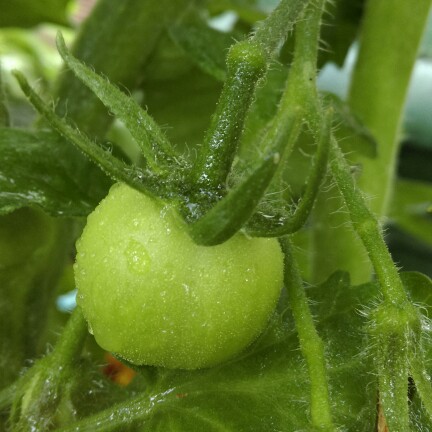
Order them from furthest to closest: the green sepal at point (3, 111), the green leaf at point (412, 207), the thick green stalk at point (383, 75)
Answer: the green leaf at point (412, 207)
the thick green stalk at point (383, 75)
the green sepal at point (3, 111)

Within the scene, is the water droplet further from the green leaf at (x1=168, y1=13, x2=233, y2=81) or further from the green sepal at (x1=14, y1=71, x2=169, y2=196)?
the green leaf at (x1=168, y1=13, x2=233, y2=81)

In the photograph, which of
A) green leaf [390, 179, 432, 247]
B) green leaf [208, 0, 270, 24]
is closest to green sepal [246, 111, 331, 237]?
green leaf [208, 0, 270, 24]

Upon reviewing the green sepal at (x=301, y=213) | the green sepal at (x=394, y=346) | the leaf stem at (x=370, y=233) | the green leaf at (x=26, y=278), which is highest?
the green sepal at (x=301, y=213)

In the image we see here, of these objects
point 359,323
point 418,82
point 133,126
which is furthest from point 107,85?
point 418,82

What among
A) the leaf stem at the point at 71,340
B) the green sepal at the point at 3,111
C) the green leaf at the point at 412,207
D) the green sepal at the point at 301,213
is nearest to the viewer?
the green sepal at the point at 301,213

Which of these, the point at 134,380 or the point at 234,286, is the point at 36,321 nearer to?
the point at 134,380

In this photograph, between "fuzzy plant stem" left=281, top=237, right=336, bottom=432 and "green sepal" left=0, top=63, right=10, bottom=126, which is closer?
"fuzzy plant stem" left=281, top=237, right=336, bottom=432

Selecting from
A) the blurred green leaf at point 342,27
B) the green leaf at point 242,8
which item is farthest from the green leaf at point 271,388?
the green leaf at point 242,8

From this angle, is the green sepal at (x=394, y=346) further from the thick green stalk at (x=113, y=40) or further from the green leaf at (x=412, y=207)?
the green leaf at (x=412, y=207)
